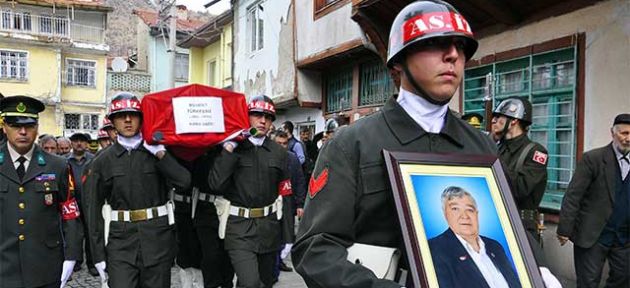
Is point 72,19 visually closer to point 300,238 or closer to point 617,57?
point 617,57

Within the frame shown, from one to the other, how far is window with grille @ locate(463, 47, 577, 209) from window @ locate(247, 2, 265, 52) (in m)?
11.0

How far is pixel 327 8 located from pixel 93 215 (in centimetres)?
920

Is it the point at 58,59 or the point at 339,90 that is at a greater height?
the point at 58,59

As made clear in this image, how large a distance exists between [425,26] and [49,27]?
118 feet

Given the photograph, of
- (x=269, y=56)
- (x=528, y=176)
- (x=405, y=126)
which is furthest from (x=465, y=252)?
(x=269, y=56)

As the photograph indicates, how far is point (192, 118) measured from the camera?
5328 millimetres

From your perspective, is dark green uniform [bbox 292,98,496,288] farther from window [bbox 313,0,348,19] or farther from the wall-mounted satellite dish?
the wall-mounted satellite dish

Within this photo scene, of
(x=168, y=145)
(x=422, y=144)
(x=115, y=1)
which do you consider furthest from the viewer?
(x=115, y=1)

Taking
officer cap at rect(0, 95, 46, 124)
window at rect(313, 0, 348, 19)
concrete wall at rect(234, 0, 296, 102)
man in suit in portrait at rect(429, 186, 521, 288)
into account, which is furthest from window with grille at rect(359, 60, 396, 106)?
man in suit in portrait at rect(429, 186, 521, 288)

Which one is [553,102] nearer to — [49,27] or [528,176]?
[528,176]

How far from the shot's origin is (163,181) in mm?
4863

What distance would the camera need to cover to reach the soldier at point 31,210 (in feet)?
13.1

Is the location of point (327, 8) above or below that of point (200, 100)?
above

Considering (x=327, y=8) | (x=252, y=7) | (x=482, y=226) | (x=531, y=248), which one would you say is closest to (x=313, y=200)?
(x=482, y=226)
